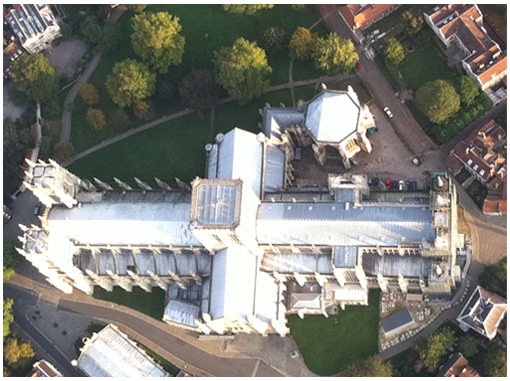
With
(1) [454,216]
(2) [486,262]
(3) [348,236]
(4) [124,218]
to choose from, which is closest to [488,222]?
(2) [486,262]

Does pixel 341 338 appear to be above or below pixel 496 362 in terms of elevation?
above

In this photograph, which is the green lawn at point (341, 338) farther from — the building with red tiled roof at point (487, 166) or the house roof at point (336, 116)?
the house roof at point (336, 116)

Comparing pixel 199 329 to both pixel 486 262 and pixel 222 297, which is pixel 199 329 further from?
pixel 486 262

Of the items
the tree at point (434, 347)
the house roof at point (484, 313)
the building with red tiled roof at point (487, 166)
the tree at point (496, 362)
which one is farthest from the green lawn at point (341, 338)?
the building with red tiled roof at point (487, 166)

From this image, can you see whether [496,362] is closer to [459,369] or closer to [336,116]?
[459,369]

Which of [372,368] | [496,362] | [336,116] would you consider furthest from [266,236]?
[496,362]

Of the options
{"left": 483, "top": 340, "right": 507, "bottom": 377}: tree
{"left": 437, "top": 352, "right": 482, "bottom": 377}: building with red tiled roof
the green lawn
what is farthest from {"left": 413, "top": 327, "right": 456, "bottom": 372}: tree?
the green lawn
